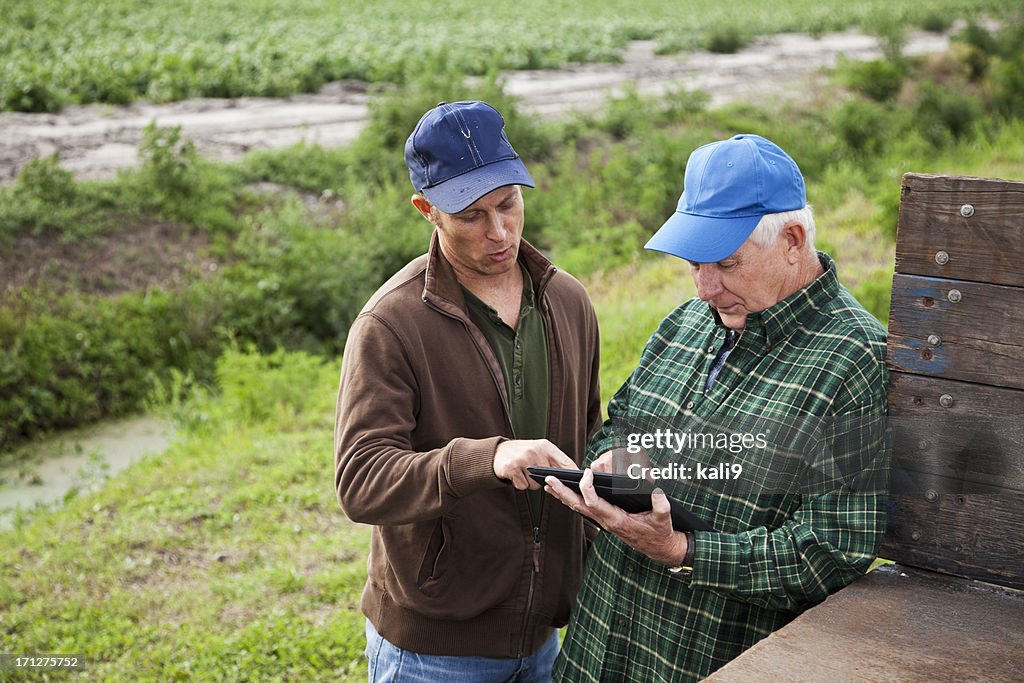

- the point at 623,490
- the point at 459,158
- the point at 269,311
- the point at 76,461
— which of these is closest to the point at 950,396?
the point at 623,490

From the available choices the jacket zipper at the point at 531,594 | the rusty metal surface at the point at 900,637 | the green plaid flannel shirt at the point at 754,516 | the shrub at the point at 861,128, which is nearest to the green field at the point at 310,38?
the shrub at the point at 861,128

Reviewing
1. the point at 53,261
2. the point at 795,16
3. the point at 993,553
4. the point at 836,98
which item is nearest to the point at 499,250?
the point at 993,553

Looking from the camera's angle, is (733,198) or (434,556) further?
(434,556)

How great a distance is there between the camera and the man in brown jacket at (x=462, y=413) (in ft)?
7.47

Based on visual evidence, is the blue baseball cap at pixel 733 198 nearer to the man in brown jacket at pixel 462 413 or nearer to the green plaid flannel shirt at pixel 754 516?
the green plaid flannel shirt at pixel 754 516

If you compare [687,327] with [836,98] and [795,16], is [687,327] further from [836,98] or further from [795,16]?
[795,16]

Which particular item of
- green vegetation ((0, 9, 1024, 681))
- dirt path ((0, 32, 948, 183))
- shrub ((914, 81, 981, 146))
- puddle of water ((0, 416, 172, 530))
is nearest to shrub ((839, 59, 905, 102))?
green vegetation ((0, 9, 1024, 681))

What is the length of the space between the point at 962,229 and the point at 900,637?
79cm

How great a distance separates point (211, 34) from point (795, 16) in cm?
1566

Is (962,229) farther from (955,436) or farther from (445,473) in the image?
(445,473)

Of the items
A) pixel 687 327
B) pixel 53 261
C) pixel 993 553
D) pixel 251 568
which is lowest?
pixel 251 568

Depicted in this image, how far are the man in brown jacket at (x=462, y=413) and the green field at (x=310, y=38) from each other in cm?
1085

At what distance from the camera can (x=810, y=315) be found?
2.20 m

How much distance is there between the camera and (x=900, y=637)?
1984 mm
